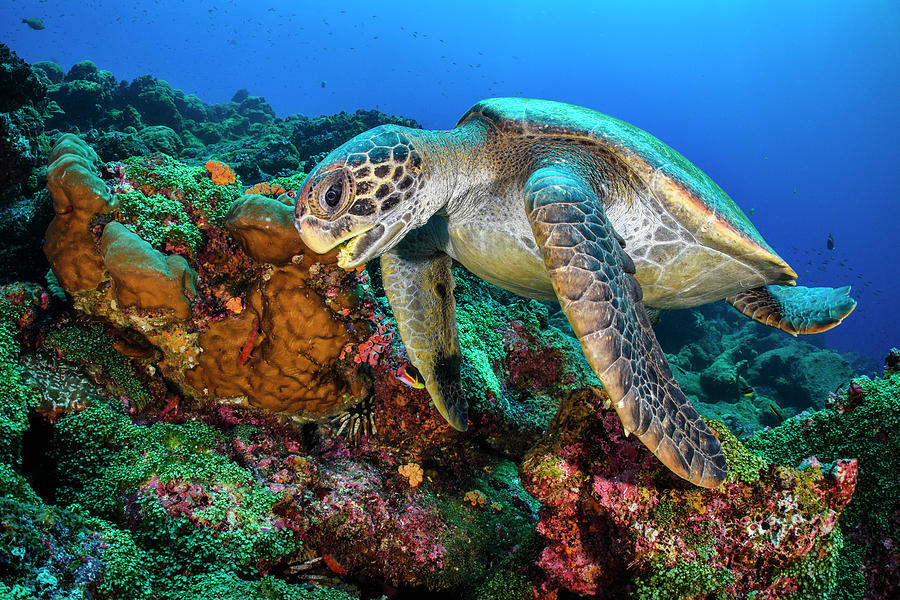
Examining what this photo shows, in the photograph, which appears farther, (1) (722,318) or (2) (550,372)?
(1) (722,318)

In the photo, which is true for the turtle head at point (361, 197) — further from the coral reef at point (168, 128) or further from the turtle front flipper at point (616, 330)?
the coral reef at point (168, 128)

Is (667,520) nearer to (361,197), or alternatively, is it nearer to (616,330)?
(616,330)

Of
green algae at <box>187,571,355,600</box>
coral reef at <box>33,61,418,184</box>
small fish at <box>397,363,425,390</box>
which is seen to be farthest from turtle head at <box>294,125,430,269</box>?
coral reef at <box>33,61,418,184</box>

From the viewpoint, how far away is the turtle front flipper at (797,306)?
3365 mm

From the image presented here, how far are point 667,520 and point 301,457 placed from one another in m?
2.10

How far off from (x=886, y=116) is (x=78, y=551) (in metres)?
122

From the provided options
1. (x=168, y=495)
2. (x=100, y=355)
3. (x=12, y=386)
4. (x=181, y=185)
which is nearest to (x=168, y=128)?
(x=181, y=185)

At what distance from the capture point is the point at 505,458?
12.5 ft

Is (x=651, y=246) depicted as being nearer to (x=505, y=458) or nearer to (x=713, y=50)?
(x=505, y=458)

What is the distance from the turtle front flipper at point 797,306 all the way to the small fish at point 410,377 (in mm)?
3015

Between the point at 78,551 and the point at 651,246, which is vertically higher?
the point at 651,246

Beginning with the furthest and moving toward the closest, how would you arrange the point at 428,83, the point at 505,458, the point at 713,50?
the point at 428,83
the point at 713,50
the point at 505,458

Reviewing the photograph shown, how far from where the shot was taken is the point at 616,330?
71.6 inches

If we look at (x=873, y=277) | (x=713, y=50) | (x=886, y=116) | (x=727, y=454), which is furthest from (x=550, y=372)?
(x=713, y=50)
